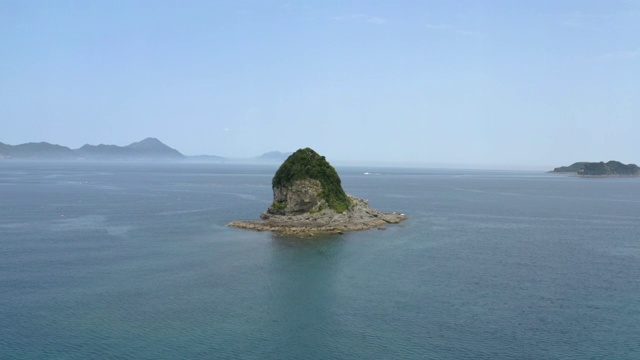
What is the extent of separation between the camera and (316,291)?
60.5m

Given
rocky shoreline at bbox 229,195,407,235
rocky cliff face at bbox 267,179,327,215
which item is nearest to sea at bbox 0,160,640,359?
rocky shoreline at bbox 229,195,407,235

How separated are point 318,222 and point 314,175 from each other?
1007 centimetres

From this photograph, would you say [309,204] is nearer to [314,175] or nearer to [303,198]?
[303,198]

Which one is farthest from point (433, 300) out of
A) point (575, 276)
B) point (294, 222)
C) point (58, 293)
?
point (294, 222)

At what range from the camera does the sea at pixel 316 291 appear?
146 ft

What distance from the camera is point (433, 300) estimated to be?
5672cm

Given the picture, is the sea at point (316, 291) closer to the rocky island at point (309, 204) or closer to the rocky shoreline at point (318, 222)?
the rocky shoreline at point (318, 222)

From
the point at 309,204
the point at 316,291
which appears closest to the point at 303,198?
the point at 309,204

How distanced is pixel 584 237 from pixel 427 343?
6799 centimetres

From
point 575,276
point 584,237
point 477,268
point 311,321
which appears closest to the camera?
point 311,321

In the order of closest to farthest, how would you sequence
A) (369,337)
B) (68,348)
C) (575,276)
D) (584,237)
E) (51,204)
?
(68,348) < (369,337) < (575,276) < (584,237) < (51,204)

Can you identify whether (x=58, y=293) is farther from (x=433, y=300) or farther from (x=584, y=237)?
(x=584, y=237)

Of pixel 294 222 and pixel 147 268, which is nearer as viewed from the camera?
pixel 147 268

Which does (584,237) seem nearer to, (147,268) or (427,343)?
(427,343)
